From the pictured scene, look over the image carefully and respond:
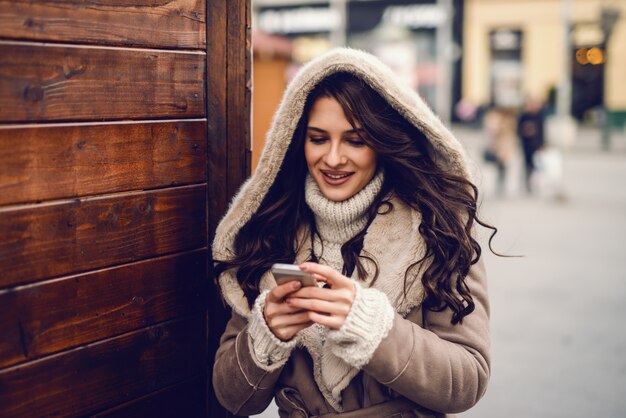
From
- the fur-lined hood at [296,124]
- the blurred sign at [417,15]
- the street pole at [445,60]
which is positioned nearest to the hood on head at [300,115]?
the fur-lined hood at [296,124]

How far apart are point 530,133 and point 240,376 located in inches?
472

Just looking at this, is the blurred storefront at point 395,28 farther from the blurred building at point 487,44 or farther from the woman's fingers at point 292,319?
the woman's fingers at point 292,319

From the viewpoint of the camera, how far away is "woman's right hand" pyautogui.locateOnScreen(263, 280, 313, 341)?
193 centimetres

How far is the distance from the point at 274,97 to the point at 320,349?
963 centimetres

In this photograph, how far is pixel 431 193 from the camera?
2.20 meters

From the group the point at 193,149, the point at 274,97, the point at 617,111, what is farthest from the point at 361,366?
the point at 617,111

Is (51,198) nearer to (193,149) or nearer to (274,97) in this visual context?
(193,149)

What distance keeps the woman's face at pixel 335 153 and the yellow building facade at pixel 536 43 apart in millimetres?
27890

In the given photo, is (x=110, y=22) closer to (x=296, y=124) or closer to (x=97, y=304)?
(x=296, y=124)

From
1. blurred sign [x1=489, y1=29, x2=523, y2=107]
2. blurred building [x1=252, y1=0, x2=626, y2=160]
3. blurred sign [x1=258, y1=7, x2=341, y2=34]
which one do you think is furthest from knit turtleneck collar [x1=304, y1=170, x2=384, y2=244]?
blurred sign [x1=258, y1=7, x2=341, y2=34]

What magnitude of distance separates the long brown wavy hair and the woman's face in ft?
0.09

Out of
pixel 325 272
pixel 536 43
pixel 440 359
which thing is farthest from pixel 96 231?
pixel 536 43

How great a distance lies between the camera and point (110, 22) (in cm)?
194

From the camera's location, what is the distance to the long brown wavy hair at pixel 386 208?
2100 mm
